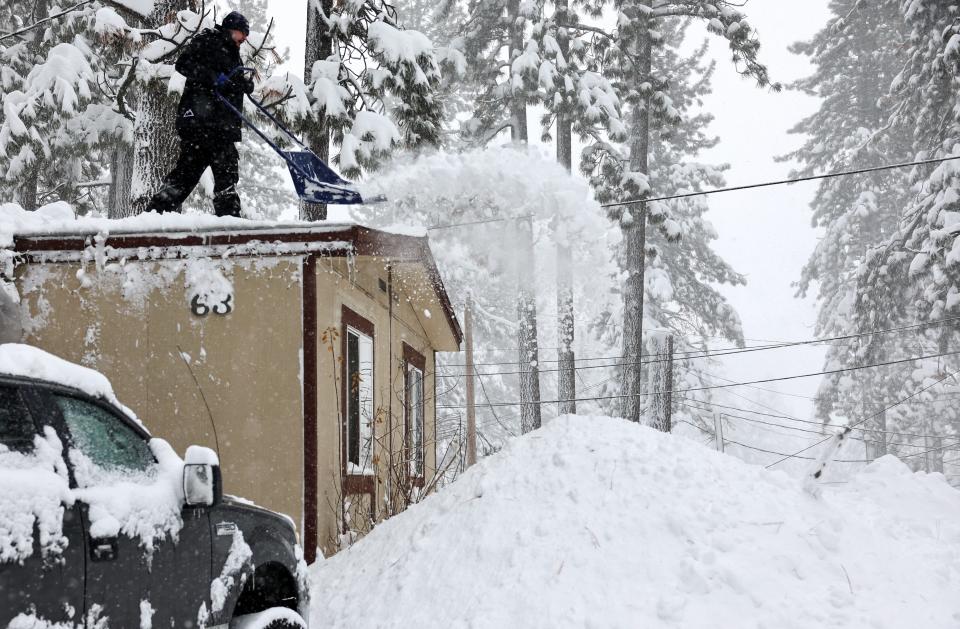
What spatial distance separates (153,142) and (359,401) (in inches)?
180

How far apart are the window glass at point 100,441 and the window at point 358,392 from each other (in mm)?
5869

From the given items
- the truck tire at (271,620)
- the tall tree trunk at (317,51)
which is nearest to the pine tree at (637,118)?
the tall tree trunk at (317,51)

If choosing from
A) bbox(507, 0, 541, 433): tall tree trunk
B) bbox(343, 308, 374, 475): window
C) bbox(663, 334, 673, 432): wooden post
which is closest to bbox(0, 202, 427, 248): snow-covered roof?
bbox(343, 308, 374, 475): window

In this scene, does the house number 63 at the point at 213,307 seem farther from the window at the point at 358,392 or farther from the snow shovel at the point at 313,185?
the snow shovel at the point at 313,185

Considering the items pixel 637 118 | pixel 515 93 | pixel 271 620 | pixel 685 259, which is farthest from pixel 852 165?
pixel 271 620

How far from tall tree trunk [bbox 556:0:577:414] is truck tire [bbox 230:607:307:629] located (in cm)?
1693

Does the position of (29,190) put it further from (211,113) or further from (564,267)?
(564,267)

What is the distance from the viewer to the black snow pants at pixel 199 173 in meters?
8.86

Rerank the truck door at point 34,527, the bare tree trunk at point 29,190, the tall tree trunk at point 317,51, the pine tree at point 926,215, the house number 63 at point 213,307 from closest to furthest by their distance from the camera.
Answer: the truck door at point 34,527 < the house number 63 at point 213,307 < the tall tree trunk at point 317,51 < the bare tree trunk at point 29,190 < the pine tree at point 926,215

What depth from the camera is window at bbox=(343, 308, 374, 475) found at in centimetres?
961

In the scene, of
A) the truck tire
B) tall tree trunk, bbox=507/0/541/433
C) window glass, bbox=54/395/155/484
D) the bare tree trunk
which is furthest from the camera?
tall tree trunk, bbox=507/0/541/433

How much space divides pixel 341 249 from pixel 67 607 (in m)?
5.65

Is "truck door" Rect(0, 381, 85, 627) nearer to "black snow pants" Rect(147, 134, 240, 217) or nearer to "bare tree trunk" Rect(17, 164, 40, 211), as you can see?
"black snow pants" Rect(147, 134, 240, 217)

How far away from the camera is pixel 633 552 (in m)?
5.96
